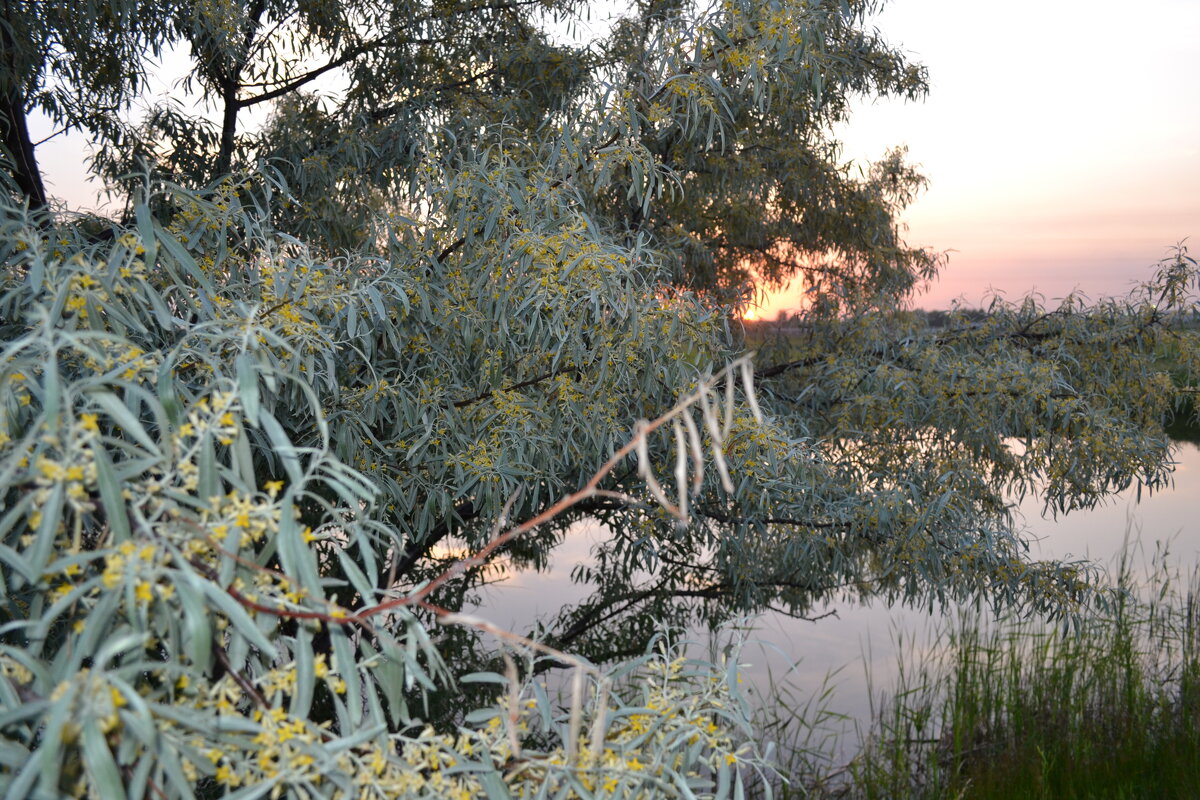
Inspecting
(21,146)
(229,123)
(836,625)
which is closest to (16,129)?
(21,146)

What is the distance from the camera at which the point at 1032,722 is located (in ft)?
12.4

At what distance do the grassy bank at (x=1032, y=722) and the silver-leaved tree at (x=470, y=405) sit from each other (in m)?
0.59

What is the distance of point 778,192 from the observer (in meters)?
5.45

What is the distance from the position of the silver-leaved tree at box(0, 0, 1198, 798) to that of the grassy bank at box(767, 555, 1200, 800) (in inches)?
23.4

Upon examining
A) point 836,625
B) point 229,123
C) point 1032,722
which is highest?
point 229,123

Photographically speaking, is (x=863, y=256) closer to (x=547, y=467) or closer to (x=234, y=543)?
(x=547, y=467)

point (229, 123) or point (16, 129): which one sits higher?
point (229, 123)

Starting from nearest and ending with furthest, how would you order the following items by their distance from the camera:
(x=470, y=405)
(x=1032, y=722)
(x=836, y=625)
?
(x=470, y=405) → (x=1032, y=722) → (x=836, y=625)

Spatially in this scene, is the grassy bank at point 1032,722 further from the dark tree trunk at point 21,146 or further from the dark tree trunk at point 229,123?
the dark tree trunk at point 21,146

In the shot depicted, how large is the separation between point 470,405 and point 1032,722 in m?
2.77

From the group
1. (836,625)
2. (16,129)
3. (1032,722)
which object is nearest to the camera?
(16,129)

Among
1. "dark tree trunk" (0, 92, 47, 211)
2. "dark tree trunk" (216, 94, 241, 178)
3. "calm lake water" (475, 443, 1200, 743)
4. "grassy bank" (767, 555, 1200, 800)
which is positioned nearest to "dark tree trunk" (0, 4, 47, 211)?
"dark tree trunk" (0, 92, 47, 211)

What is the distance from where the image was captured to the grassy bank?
3371mm

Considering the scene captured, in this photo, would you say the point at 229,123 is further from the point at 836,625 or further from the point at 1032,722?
the point at 836,625
